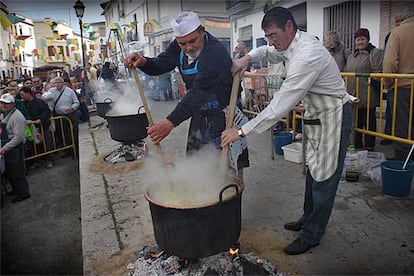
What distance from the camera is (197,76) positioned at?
2.53 metres

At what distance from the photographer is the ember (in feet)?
19.3

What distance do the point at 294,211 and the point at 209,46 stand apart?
1.88 metres

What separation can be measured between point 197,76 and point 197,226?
106 cm

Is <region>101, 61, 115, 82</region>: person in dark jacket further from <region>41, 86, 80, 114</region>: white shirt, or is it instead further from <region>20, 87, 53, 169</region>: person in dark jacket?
<region>20, 87, 53, 169</region>: person in dark jacket

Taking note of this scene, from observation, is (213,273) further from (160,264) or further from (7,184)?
(7,184)

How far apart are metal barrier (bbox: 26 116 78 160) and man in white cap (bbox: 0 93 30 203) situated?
4.67 ft

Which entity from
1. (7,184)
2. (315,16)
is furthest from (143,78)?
(7,184)

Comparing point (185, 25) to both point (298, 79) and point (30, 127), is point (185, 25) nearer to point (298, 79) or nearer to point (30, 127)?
point (298, 79)

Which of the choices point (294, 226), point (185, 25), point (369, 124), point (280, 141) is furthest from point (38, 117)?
point (369, 124)

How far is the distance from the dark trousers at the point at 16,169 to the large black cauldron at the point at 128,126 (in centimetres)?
174

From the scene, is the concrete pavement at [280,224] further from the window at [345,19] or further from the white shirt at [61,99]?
A: the window at [345,19]

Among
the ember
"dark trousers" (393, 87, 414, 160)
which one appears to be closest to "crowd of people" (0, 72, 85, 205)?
the ember

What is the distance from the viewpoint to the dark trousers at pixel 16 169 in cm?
605

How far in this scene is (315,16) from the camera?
31.6ft
